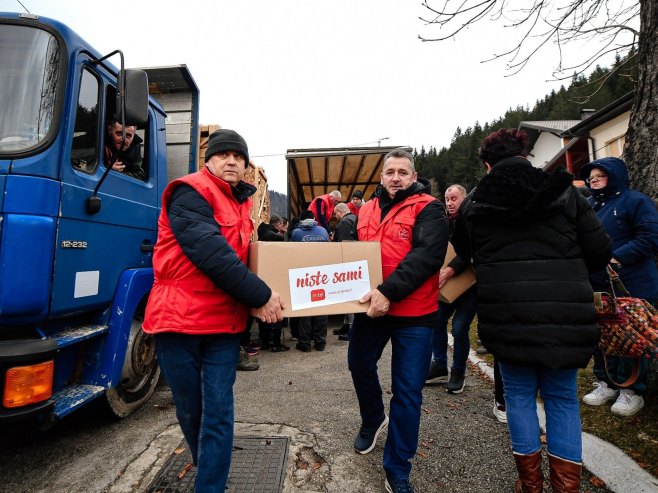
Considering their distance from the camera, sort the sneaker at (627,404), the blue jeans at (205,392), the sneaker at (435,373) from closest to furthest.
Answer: the blue jeans at (205,392) < the sneaker at (627,404) < the sneaker at (435,373)

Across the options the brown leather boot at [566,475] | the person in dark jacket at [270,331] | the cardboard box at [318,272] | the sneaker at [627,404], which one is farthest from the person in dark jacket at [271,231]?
the brown leather boot at [566,475]

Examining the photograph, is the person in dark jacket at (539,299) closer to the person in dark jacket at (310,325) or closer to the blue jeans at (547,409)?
the blue jeans at (547,409)

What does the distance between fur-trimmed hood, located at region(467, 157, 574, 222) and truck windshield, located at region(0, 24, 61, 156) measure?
247cm

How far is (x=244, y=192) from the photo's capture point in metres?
2.02

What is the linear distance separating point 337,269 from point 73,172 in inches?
67.5

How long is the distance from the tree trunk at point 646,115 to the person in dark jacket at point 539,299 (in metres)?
1.81

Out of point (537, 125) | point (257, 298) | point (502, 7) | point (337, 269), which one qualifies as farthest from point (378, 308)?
point (537, 125)

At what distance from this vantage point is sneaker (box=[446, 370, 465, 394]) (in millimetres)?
3734

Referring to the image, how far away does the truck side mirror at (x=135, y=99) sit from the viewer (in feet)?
7.95

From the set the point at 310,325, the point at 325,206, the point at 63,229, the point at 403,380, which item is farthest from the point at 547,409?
the point at 325,206

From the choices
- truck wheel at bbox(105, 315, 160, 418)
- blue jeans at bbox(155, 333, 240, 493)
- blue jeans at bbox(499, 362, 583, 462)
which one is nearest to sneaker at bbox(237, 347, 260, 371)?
truck wheel at bbox(105, 315, 160, 418)

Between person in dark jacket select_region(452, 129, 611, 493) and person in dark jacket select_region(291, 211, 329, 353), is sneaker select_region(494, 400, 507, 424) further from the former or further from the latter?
person in dark jacket select_region(291, 211, 329, 353)

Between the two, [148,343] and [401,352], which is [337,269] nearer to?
[401,352]

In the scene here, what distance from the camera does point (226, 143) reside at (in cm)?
195
